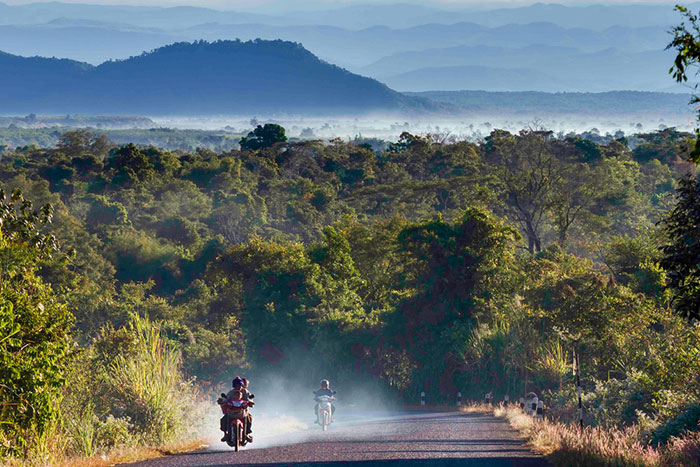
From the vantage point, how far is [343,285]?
42906 mm

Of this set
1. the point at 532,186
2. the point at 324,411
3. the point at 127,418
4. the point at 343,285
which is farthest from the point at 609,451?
the point at 532,186

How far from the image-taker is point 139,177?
84500mm

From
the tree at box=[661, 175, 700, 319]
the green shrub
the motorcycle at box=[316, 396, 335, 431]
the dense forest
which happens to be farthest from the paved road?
the tree at box=[661, 175, 700, 319]

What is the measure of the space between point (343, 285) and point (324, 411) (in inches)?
867

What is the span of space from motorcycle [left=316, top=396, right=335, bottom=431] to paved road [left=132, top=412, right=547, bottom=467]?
2434 millimetres

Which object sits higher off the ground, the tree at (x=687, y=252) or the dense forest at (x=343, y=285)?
the tree at (x=687, y=252)

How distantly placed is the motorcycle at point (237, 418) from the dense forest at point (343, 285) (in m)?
1.37

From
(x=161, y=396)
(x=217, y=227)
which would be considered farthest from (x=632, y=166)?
(x=161, y=396)

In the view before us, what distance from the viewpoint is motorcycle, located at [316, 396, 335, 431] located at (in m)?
21.0

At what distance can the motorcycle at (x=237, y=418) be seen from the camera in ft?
50.0

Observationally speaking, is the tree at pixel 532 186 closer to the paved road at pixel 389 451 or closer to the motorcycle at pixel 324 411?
the motorcycle at pixel 324 411

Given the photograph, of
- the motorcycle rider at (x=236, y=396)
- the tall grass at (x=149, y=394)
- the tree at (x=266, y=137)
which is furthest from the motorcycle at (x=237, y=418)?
the tree at (x=266, y=137)

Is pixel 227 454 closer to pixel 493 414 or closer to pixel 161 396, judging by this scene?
pixel 161 396

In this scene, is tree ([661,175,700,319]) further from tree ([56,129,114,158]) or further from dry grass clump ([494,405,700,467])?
tree ([56,129,114,158])
